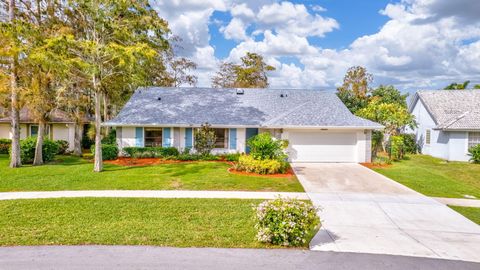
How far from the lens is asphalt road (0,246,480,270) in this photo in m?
5.83

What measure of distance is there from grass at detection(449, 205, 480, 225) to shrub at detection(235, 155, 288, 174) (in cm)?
708

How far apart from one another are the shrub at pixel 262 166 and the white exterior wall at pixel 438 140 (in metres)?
13.5

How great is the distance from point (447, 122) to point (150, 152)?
20.4m

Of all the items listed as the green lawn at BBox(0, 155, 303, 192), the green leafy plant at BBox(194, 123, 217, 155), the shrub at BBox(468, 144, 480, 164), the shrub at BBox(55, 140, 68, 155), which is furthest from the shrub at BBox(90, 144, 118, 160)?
the shrub at BBox(468, 144, 480, 164)

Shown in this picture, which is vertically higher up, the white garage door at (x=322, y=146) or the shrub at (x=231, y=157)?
the white garage door at (x=322, y=146)

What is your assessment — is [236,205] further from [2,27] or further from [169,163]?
[2,27]

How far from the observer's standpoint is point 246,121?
20.9 meters

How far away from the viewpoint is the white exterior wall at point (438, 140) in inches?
830

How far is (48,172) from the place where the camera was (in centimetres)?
1502

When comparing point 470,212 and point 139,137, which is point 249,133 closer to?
point 139,137

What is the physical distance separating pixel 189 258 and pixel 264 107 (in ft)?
57.8

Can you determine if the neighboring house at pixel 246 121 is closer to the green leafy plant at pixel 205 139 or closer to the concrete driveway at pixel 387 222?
the green leafy plant at pixel 205 139

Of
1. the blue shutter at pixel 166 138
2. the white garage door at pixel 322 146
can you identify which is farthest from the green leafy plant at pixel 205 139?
the white garage door at pixel 322 146

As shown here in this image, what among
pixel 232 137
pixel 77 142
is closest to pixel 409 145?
pixel 232 137
